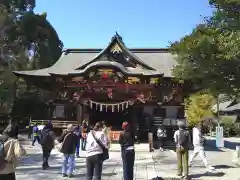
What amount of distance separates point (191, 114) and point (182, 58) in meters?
33.4

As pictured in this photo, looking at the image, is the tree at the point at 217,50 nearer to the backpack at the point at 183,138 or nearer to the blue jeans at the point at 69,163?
the backpack at the point at 183,138

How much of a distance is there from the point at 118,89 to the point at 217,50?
1203cm

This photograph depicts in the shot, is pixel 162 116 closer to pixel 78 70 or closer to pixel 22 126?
pixel 78 70

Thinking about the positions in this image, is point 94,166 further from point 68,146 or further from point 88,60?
point 88,60

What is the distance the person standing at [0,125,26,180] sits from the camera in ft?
19.9

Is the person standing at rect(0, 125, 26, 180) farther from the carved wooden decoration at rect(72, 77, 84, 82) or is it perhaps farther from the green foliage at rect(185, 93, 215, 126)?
the green foliage at rect(185, 93, 215, 126)

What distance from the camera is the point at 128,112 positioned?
2361 centimetres

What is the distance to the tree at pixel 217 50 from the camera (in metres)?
10.2

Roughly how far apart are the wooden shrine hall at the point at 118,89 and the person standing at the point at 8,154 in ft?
49.4

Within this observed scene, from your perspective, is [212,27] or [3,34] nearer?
[212,27]

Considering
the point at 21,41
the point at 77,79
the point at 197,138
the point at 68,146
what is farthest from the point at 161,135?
the point at 21,41

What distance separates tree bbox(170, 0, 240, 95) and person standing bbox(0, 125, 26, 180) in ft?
20.1

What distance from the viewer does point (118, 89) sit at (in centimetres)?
2239

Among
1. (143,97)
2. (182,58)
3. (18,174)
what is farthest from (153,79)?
Answer: (18,174)
